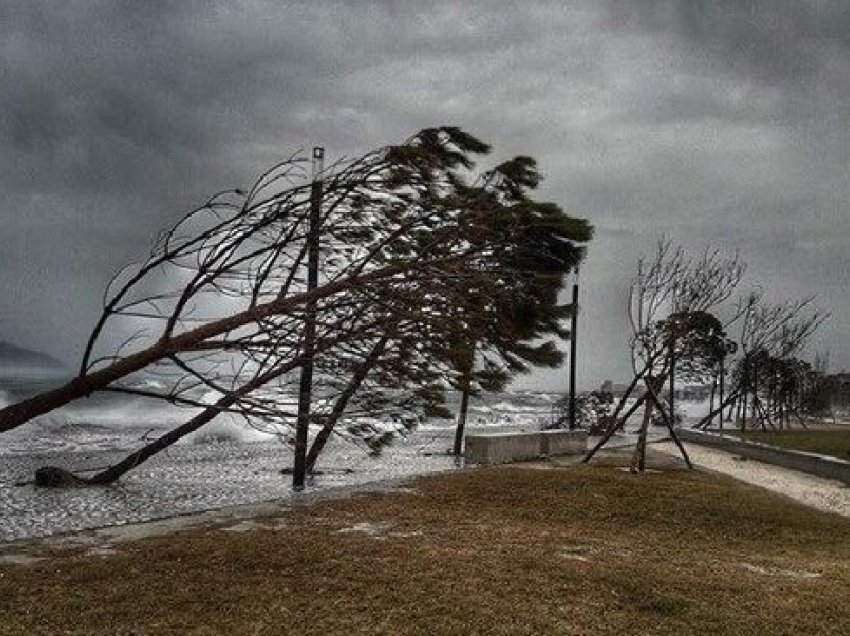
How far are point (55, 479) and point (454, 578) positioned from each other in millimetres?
12829

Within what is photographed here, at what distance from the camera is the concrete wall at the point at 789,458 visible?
19125 millimetres

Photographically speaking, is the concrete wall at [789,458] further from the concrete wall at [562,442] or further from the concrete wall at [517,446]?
the concrete wall at [517,446]

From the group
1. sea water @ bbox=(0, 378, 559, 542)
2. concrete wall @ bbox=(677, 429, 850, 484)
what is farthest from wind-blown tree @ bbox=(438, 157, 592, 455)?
concrete wall @ bbox=(677, 429, 850, 484)

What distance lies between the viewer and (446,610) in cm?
628

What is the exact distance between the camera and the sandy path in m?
15.2

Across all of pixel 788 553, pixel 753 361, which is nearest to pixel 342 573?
pixel 788 553

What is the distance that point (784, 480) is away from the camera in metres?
19.0

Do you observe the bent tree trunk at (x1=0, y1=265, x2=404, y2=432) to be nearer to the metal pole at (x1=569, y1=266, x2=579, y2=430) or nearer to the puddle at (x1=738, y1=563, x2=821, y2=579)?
the puddle at (x1=738, y1=563, x2=821, y2=579)

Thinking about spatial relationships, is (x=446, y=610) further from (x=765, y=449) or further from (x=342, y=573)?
(x=765, y=449)

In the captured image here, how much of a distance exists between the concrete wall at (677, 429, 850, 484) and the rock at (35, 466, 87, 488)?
1658cm

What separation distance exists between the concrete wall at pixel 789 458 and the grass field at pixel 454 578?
7682 mm

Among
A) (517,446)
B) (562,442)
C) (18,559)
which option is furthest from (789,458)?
(18,559)

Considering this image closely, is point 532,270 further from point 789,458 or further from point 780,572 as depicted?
point 789,458

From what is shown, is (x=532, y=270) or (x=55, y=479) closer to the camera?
(x=532, y=270)
